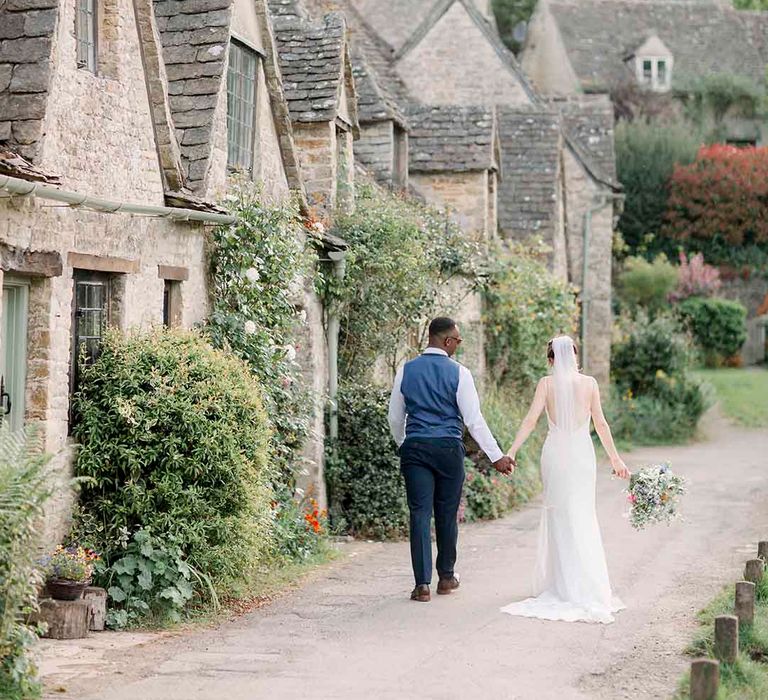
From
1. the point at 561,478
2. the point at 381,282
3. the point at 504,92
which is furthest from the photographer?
the point at 504,92

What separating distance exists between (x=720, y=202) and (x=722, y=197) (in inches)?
6.9

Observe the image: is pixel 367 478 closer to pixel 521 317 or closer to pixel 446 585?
pixel 446 585

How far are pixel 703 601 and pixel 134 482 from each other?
4525 millimetres

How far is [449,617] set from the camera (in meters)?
9.30

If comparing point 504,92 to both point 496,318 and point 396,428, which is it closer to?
point 496,318

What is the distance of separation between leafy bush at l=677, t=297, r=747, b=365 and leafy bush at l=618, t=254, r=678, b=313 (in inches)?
39.9

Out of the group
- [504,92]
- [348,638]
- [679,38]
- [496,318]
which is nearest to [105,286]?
[348,638]

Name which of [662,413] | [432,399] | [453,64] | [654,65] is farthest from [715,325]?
[432,399]

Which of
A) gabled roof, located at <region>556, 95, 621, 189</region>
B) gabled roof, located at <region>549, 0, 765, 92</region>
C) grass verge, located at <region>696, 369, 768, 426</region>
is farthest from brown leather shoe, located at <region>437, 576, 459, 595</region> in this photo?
gabled roof, located at <region>549, 0, 765, 92</region>

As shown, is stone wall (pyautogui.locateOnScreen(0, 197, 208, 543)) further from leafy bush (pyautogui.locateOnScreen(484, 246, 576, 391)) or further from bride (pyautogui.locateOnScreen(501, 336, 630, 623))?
leafy bush (pyautogui.locateOnScreen(484, 246, 576, 391))

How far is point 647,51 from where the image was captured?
45.2m

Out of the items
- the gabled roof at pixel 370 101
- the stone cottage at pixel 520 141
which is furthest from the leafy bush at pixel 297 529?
the stone cottage at pixel 520 141

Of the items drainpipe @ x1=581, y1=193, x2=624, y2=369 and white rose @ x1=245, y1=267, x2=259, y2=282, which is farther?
drainpipe @ x1=581, y1=193, x2=624, y2=369

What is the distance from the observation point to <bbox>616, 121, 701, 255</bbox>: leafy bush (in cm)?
4125
